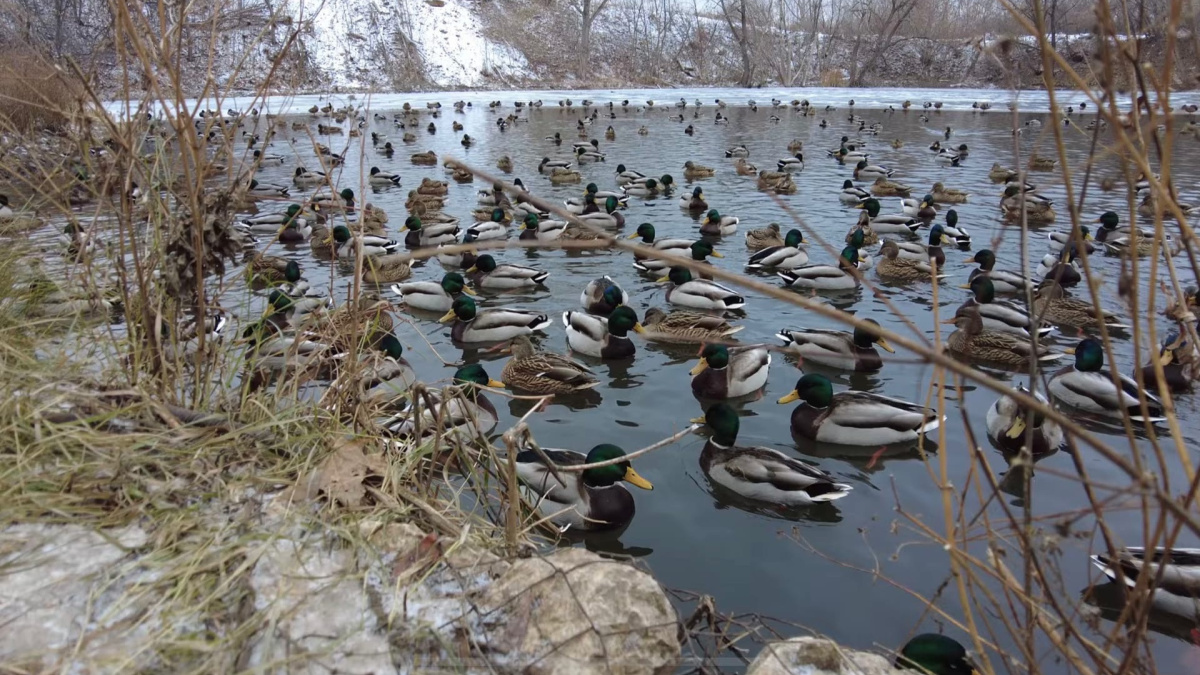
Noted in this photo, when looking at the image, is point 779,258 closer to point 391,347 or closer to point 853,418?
point 853,418

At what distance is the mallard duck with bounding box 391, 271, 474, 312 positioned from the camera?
29.2 feet

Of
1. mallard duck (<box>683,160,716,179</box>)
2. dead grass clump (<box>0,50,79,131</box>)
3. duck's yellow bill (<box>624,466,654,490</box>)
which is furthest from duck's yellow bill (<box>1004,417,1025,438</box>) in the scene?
mallard duck (<box>683,160,716,179</box>)

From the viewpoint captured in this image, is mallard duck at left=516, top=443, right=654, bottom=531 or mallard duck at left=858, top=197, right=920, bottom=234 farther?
mallard duck at left=858, top=197, right=920, bottom=234

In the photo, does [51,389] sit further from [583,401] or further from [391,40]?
[391,40]

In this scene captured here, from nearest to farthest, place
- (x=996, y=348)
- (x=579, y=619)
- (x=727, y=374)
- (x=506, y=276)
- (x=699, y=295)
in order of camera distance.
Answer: (x=579, y=619) < (x=727, y=374) < (x=996, y=348) < (x=699, y=295) < (x=506, y=276)

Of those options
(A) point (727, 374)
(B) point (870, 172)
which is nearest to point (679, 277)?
(A) point (727, 374)

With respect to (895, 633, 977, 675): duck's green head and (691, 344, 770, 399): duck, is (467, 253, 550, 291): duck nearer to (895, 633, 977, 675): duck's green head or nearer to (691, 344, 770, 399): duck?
(691, 344, 770, 399): duck

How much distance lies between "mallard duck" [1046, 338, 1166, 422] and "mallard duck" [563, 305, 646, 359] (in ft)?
11.6

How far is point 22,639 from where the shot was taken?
2092mm

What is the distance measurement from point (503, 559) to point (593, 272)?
7.93 metres

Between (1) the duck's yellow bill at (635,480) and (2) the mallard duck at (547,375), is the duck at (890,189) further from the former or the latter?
(1) the duck's yellow bill at (635,480)

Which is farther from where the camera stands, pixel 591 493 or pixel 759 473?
pixel 759 473

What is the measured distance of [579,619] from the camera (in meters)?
2.45

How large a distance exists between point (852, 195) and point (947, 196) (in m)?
1.81
